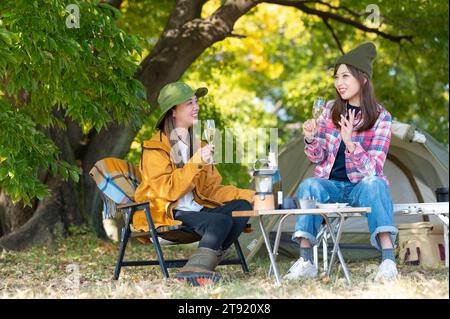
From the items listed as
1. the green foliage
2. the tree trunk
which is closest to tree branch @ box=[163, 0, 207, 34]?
the tree trunk

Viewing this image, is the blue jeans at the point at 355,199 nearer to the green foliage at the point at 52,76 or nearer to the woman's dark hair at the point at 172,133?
the woman's dark hair at the point at 172,133

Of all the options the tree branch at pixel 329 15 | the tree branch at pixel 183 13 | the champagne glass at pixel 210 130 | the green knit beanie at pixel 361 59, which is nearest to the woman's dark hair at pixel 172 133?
the champagne glass at pixel 210 130

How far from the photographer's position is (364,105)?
16.4ft

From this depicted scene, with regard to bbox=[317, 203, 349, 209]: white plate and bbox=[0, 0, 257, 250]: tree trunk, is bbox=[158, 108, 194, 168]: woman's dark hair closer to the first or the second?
bbox=[317, 203, 349, 209]: white plate

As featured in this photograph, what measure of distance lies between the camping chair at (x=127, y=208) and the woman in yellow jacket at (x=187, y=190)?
76 mm

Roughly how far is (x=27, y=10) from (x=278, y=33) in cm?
1273

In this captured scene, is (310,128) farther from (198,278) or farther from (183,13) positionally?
(183,13)

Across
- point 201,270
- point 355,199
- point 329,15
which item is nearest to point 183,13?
point 329,15

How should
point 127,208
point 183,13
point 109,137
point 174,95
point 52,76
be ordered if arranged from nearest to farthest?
point 127,208, point 174,95, point 52,76, point 109,137, point 183,13

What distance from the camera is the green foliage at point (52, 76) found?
498 centimetres

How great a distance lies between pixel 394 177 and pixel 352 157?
3.32 metres

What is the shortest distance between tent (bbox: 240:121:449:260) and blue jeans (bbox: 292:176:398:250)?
1.94 metres

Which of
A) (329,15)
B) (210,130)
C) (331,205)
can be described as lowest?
(331,205)
